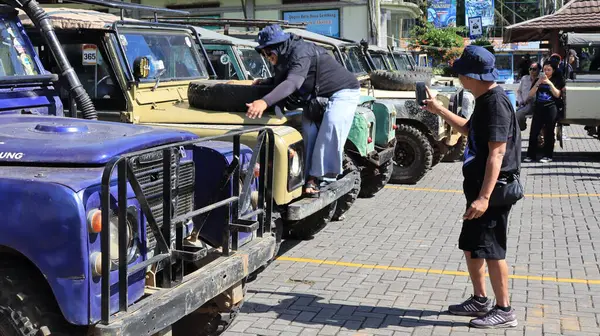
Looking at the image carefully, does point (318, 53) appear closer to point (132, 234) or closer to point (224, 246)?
point (224, 246)

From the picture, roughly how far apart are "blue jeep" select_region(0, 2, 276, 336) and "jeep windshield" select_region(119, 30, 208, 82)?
2.36 m

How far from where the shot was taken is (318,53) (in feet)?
20.8

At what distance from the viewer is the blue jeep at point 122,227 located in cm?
290

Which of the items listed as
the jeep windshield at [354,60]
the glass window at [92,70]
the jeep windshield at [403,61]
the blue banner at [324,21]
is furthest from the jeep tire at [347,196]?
the blue banner at [324,21]

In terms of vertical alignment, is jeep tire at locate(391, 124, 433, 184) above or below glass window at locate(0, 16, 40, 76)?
below

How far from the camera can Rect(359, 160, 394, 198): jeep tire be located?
8.90 meters

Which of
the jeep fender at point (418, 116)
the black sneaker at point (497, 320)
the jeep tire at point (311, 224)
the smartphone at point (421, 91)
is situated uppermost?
the smartphone at point (421, 91)

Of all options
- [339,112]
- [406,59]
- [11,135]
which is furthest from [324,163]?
[406,59]

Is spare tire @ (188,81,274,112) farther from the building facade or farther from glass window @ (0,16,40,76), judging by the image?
the building facade

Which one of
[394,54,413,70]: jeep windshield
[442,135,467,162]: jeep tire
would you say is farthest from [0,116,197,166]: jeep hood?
[394,54,413,70]: jeep windshield

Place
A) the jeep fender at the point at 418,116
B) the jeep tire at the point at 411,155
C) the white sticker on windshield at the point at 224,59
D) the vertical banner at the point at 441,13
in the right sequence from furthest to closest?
the vertical banner at the point at 441,13 < the white sticker on windshield at the point at 224,59 < the jeep tire at the point at 411,155 < the jeep fender at the point at 418,116

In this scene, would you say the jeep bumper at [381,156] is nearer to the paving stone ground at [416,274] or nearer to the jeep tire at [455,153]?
the paving stone ground at [416,274]

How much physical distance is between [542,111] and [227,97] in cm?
807

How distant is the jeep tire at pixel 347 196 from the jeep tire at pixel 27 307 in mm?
4435
